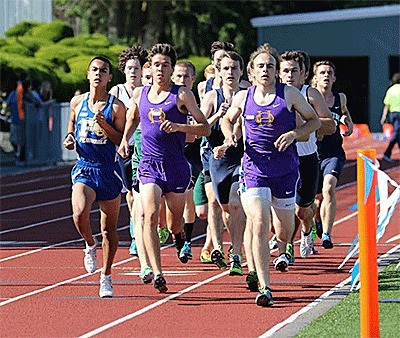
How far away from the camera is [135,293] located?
34.9 feet

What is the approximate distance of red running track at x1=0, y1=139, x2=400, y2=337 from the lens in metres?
9.02

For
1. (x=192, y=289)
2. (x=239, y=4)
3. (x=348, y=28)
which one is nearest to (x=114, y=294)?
(x=192, y=289)

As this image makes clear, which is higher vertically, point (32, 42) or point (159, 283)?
point (32, 42)

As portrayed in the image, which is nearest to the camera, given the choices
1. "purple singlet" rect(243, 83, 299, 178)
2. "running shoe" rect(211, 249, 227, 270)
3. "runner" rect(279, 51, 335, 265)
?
"purple singlet" rect(243, 83, 299, 178)

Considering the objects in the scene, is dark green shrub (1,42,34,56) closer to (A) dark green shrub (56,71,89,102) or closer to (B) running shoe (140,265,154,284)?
(A) dark green shrub (56,71,89,102)

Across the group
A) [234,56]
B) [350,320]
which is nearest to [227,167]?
[234,56]

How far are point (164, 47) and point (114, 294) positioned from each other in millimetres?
2195

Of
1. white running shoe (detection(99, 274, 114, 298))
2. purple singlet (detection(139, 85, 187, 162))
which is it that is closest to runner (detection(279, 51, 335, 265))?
purple singlet (detection(139, 85, 187, 162))

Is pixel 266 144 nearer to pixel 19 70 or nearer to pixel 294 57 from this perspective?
pixel 294 57

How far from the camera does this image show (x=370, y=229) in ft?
25.0

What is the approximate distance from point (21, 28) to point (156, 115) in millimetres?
28150

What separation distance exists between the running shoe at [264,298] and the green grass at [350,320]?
513 mm

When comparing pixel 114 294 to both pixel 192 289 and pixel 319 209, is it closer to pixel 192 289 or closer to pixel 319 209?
pixel 192 289

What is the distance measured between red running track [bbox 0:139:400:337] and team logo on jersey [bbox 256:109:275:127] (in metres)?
1.49
